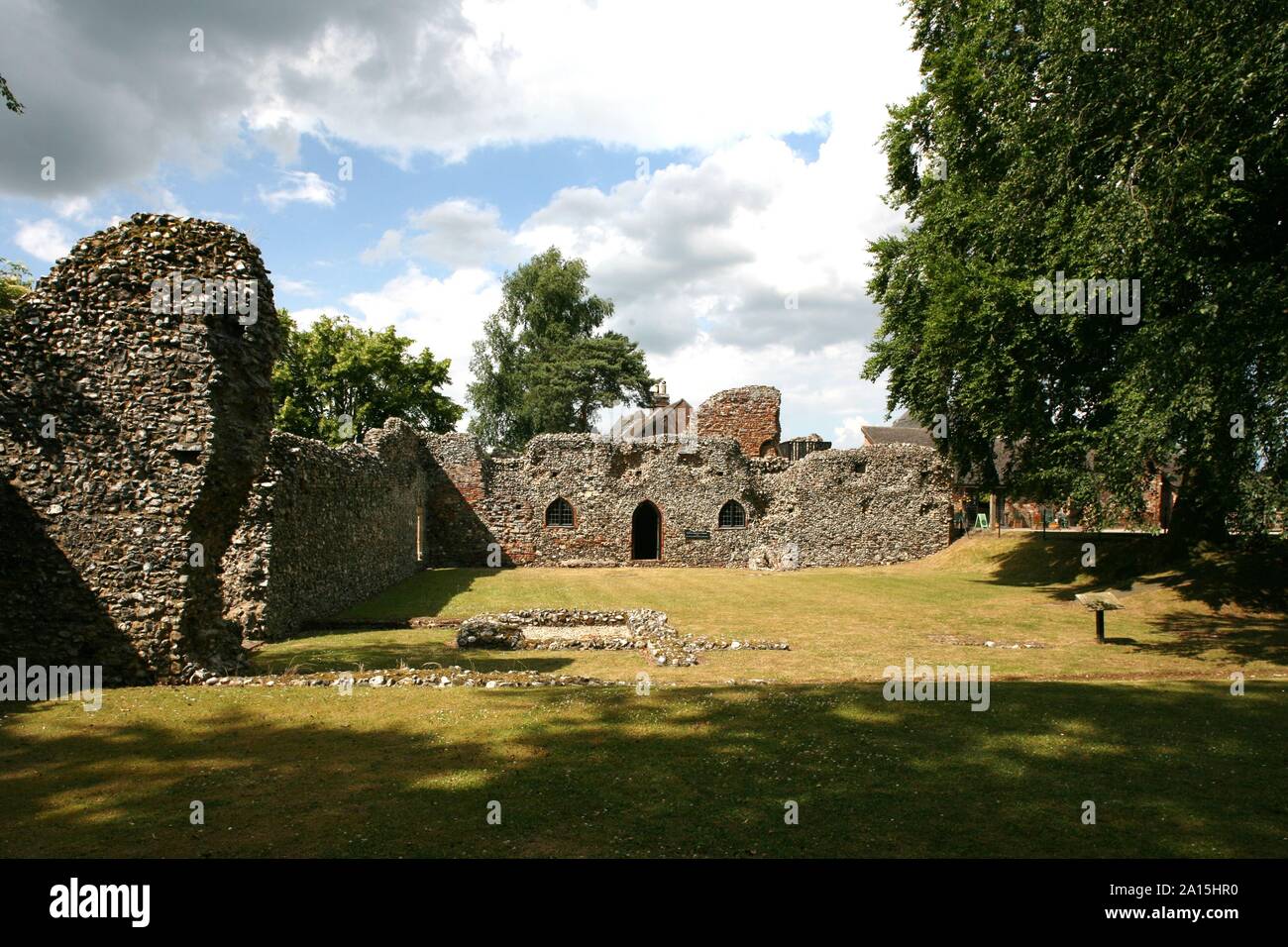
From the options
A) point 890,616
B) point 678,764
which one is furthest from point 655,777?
point 890,616

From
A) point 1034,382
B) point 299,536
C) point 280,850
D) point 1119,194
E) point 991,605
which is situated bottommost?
point 991,605

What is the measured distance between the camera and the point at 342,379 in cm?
4159

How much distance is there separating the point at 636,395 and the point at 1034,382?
32072 millimetres

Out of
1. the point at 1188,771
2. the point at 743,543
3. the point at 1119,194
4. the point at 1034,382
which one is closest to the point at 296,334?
the point at 743,543

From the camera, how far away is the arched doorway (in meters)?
33.0

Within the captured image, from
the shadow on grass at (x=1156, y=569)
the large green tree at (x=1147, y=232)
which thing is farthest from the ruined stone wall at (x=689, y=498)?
the large green tree at (x=1147, y=232)

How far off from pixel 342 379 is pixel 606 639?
33.3 m

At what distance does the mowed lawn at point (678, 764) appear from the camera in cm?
469

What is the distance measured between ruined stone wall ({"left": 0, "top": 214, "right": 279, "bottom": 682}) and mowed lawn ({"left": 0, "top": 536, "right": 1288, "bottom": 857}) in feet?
3.46

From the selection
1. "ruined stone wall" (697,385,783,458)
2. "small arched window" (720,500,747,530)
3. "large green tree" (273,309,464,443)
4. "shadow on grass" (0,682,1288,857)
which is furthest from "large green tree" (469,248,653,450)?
"shadow on grass" (0,682,1288,857)

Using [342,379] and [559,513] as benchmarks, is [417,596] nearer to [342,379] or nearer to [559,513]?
[559,513]

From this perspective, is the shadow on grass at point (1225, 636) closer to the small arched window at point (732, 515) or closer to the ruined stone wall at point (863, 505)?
the ruined stone wall at point (863, 505)

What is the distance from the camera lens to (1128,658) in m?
12.2

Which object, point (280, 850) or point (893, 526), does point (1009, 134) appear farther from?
point (893, 526)
